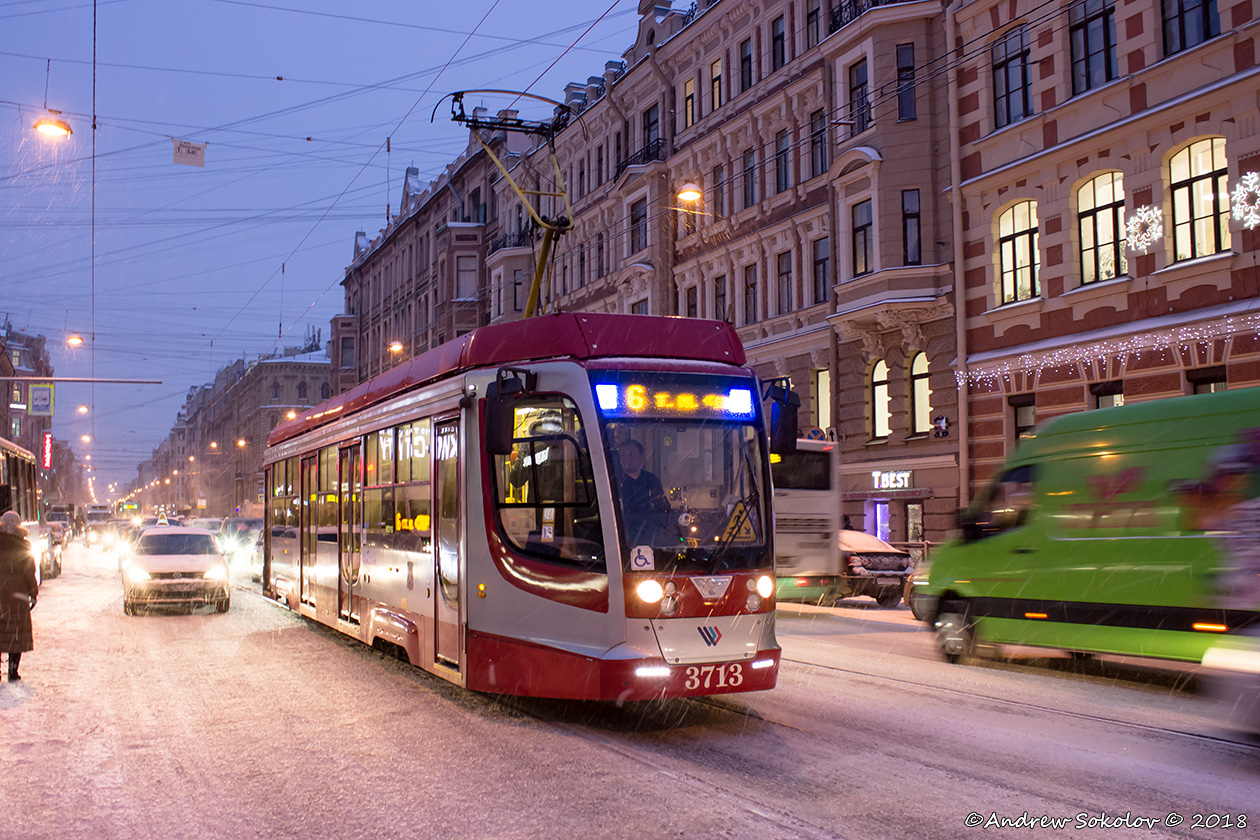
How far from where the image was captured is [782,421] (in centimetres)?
879

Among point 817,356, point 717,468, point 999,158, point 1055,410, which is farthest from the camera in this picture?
point 817,356

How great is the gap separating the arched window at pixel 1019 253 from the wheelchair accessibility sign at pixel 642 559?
17.6 meters

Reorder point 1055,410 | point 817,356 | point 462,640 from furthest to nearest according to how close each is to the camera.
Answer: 1. point 817,356
2. point 1055,410
3. point 462,640

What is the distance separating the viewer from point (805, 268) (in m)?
29.9

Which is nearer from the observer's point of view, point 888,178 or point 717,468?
point 717,468

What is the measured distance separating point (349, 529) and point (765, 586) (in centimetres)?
594

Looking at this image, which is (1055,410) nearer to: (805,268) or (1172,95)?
(1172,95)

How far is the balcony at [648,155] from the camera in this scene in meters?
36.5

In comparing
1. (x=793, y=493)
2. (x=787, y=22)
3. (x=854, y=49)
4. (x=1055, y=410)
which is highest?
(x=787, y=22)

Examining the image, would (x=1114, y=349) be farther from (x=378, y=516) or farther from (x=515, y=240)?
(x=515, y=240)

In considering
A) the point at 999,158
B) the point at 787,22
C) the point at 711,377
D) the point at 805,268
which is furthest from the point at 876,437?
the point at 711,377

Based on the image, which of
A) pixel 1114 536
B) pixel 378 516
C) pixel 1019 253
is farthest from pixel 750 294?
pixel 1114 536

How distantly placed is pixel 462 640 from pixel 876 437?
2019cm

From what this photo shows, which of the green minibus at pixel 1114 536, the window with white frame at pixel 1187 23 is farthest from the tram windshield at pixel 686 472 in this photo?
the window with white frame at pixel 1187 23
